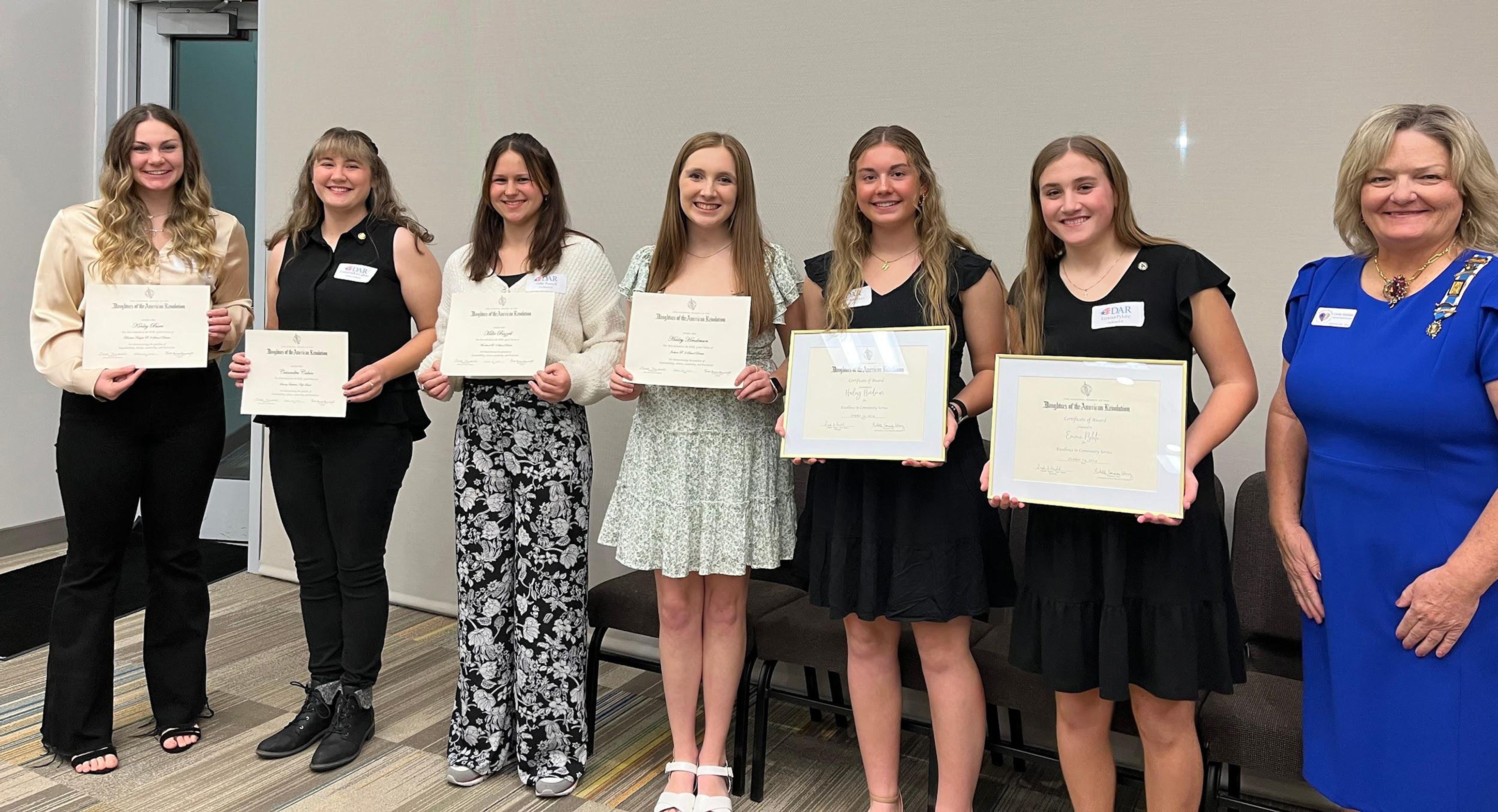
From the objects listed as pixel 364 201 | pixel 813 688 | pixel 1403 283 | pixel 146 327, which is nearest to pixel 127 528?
pixel 146 327

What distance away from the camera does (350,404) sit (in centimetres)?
263

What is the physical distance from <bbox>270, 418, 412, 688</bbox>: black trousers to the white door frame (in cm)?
274

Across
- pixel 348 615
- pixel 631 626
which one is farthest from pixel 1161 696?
pixel 348 615

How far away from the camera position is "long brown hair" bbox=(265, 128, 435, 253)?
2.61 m

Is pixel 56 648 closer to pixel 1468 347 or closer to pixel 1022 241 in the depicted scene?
pixel 1022 241

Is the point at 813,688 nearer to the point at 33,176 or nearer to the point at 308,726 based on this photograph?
the point at 308,726

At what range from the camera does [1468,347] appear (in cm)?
151

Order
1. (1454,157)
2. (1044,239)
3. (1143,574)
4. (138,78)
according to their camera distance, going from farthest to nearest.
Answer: (138,78), (1044,239), (1143,574), (1454,157)

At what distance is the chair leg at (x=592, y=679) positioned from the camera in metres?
2.76

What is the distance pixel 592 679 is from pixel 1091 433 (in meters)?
1.70

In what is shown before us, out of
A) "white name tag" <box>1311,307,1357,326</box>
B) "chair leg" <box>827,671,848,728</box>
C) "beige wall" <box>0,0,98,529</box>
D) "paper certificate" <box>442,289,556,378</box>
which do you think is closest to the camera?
"white name tag" <box>1311,307,1357,326</box>

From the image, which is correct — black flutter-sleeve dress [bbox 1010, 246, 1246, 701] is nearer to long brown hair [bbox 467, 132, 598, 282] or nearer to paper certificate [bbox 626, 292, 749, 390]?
paper certificate [bbox 626, 292, 749, 390]

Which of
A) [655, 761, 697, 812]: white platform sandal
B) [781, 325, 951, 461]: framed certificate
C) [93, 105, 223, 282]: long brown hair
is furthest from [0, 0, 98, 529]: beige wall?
[781, 325, 951, 461]: framed certificate

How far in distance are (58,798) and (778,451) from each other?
2.12 m
